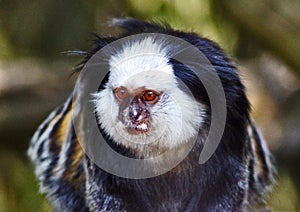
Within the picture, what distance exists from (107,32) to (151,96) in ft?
3.17

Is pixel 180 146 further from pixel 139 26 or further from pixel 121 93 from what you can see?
pixel 139 26

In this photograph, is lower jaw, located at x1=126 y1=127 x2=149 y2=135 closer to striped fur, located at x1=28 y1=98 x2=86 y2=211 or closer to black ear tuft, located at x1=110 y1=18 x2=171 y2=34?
black ear tuft, located at x1=110 y1=18 x2=171 y2=34

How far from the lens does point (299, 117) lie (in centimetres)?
357

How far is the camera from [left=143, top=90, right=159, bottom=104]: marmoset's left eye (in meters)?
2.14

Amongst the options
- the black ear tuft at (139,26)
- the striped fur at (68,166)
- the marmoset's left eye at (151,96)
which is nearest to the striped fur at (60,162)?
the striped fur at (68,166)

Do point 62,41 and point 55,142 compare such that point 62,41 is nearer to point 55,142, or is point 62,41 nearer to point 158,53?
point 55,142

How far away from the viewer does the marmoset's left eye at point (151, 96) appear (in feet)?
7.02

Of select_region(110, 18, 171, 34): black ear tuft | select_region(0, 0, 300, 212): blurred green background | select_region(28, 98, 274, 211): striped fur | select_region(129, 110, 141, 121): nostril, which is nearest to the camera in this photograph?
select_region(129, 110, 141, 121): nostril

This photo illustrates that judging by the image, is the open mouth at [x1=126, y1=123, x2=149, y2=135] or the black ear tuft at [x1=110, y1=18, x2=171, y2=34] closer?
the open mouth at [x1=126, y1=123, x2=149, y2=135]

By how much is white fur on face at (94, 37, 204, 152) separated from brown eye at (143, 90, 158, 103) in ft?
0.04

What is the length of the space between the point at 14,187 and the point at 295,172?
1.29m

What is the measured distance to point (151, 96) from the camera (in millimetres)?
2145

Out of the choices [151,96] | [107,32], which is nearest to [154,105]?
[151,96]

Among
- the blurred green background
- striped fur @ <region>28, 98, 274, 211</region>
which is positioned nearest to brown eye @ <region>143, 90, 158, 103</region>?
striped fur @ <region>28, 98, 274, 211</region>
